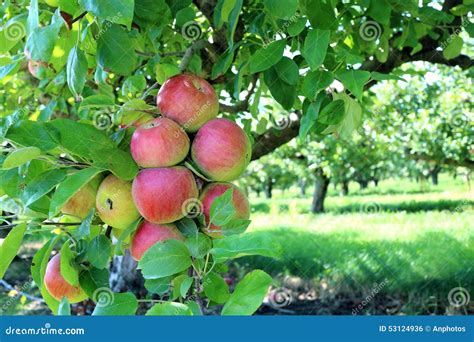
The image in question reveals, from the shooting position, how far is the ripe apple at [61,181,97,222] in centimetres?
80

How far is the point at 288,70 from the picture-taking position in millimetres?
922

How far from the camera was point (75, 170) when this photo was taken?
30.8 inches

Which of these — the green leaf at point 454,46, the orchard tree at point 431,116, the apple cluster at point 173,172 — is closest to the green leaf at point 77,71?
the apple cluster at point 173,172

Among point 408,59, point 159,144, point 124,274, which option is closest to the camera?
point 159,144

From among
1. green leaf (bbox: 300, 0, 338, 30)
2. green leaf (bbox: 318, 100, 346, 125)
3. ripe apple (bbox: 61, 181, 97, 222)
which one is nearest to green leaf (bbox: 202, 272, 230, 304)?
ripe apple (bbox: 61, 181, 97, 222)

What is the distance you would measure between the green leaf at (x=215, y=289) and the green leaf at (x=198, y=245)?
0.33 feet

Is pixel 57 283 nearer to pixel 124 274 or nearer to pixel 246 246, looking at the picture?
pixel 246 246

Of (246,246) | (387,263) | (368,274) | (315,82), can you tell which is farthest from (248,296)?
(387,263)

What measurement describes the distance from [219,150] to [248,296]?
0.22m

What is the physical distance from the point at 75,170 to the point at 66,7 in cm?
25

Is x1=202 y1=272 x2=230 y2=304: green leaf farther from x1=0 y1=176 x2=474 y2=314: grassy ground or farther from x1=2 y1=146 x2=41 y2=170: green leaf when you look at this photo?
x1=0 y1=176 x2=474 y2=314: grassy ground

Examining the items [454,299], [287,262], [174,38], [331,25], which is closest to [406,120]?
[287,262]

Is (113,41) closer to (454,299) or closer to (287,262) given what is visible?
(454,299)

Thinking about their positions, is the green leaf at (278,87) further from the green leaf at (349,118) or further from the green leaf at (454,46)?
the green leaf at (454,46)
